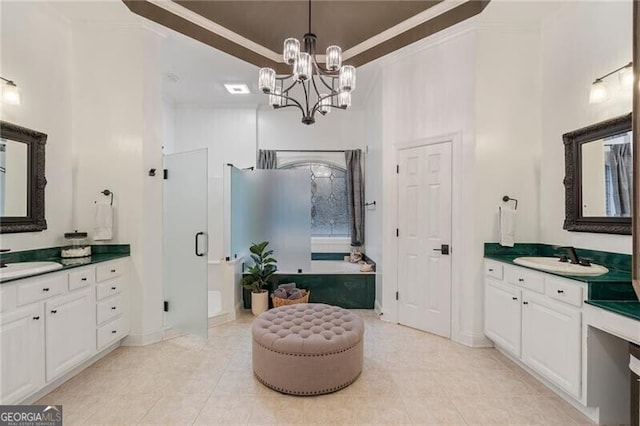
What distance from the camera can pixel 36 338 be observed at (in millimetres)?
2123

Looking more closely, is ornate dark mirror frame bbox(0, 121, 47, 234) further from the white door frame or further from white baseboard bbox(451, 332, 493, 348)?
white baseboard bbox(451, 332, 493, 348)

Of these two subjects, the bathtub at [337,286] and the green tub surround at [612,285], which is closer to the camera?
the green tub surround at [612,285]

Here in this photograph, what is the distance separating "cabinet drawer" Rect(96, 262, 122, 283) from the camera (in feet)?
9.07

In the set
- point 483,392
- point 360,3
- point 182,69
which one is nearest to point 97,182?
point 182,69

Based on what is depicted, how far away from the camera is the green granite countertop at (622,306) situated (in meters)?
1.71

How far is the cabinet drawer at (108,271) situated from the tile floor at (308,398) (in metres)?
0.76

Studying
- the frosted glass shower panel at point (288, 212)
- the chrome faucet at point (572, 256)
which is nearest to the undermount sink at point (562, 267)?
the chrome faucet at point (572, 256)

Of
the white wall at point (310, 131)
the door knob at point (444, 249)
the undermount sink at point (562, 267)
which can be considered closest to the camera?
the undermount sink at point (562, 267)

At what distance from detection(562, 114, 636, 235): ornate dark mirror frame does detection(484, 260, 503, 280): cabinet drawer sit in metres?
0.68

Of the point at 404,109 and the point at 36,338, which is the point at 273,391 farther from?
the point at 404,109

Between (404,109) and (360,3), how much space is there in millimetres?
1211

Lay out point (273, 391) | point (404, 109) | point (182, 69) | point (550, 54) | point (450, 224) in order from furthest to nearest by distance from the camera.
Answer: point (182, 69)
point (404, 109)
point (450, 224)
point (550, 54)
point (273, 391)

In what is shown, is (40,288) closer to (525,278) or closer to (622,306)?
(525,278)

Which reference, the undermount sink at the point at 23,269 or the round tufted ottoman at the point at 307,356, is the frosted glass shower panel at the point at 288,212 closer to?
the round tufted ottoman at the point at 307,356
